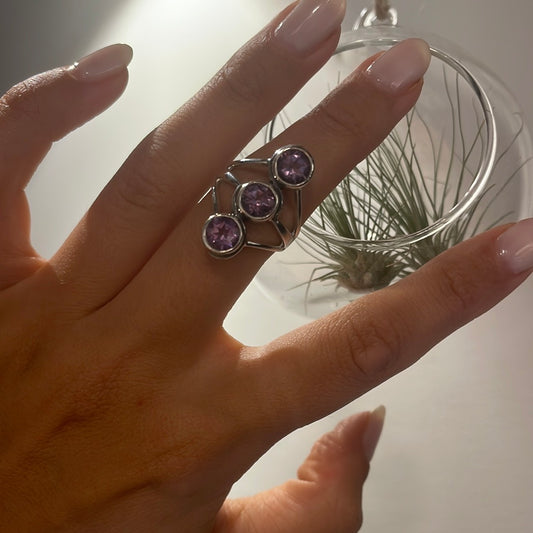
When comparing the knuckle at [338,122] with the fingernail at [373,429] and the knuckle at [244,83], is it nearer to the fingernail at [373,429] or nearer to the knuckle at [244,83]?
the knuckle at [244,83]

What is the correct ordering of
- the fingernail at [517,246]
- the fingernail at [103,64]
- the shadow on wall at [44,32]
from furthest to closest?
the shadow on wall at [44,32], the fingernail at [103,64], the fingernail at [517,246]

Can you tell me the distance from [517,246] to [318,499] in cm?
25

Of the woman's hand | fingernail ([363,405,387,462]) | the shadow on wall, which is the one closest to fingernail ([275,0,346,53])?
the woman's hand

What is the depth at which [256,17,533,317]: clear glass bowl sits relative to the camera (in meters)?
0.50

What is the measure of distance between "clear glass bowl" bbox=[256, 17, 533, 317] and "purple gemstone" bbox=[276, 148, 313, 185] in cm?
5

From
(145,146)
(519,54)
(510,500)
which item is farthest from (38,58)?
(510,500)

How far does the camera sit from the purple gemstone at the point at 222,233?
17.7 inches

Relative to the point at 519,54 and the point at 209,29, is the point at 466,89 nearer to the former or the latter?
the point at 519,54

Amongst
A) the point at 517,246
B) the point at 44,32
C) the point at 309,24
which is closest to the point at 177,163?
the point at 309,24

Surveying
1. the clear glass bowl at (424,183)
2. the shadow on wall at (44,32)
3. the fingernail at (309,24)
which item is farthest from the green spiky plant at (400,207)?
the shadow on wall at (44,32)

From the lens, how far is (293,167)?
1.46 feet

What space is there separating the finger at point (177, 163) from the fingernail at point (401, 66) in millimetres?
42

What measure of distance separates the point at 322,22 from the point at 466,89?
12 cm

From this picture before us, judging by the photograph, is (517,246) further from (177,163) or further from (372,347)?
(177,163)
